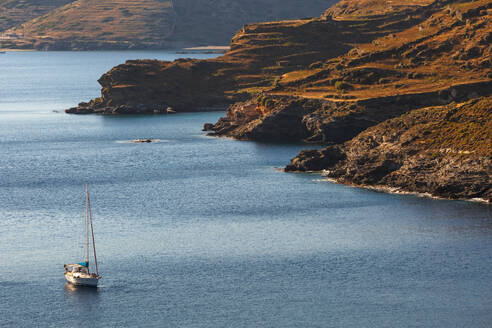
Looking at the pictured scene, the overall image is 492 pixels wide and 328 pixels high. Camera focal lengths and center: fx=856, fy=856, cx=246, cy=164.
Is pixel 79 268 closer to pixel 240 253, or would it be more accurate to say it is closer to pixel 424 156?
pixel 240 253

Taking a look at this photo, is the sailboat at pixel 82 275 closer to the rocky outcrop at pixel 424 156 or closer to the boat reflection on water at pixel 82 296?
the boat reflection on water at pixel 82 296

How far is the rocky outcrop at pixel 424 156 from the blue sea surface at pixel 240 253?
4.01m

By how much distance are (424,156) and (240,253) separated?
4523 cm

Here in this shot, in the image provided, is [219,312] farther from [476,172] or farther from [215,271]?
[476,172]

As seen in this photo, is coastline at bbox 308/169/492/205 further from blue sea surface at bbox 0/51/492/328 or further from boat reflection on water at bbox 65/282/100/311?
boat reflection on water at bbox 65/282/100/311

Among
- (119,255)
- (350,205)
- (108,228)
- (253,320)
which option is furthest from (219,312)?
(350,205)

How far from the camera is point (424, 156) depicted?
139000mm

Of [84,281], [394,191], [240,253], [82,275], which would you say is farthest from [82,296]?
[394,191]

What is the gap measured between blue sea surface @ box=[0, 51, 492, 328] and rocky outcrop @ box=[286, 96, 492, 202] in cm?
401

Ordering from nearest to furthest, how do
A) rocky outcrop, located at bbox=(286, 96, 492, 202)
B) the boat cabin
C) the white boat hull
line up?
the white boat hull, the boat cabin, rocky outcrop, located at bbox=(286, 96, 492, 202)

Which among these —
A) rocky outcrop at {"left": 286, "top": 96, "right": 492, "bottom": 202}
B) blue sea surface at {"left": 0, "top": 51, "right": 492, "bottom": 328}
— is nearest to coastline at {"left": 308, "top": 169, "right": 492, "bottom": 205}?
rocky outcrop at {"left": 286, "top": 96, "right": 492, "bottom": 202}

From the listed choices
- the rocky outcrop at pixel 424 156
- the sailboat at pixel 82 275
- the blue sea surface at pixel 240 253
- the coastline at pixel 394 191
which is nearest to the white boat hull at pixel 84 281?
the sailboat at pixel 82 275

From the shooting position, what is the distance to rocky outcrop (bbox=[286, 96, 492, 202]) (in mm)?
130750

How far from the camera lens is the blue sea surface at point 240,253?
3423 inches
